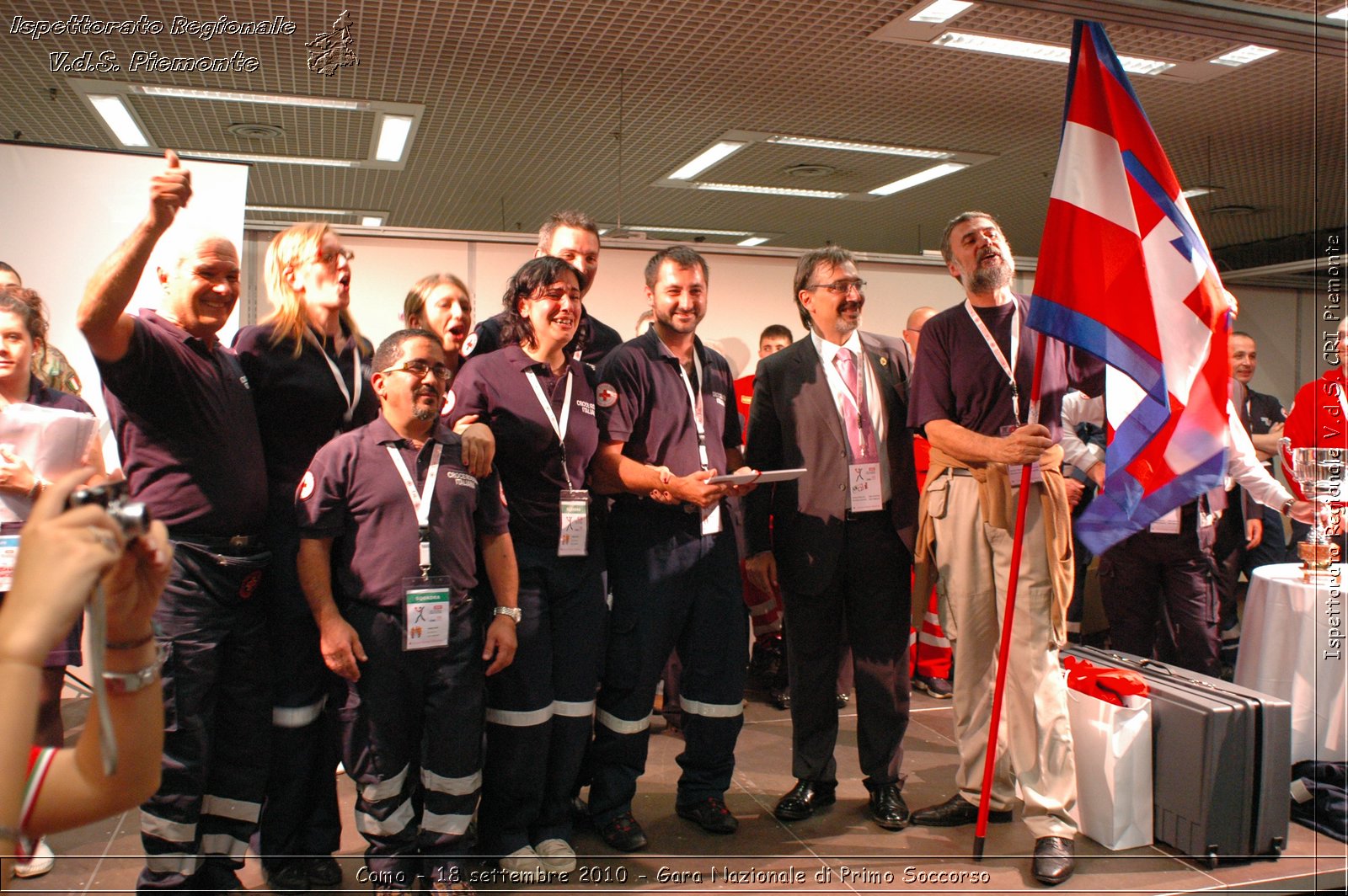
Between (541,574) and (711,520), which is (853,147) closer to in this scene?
(711,520)

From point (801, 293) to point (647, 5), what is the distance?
2.73 meters

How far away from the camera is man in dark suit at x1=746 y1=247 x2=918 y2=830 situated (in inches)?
126

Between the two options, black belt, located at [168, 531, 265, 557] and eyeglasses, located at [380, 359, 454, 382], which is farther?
eyeglasses, located at [380, 359, 454, 382]

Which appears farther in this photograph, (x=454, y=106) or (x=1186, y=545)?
(x=454, y=106)

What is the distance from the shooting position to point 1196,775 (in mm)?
2953

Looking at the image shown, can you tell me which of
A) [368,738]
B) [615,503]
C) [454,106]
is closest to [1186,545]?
[615,503]

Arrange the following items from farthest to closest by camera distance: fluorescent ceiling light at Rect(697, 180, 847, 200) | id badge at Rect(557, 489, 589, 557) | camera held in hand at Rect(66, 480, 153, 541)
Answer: fluorescent ceiling light at Rect(697, 180, 847, 200)
id badge at Rect(557, 489, 589, 557)
camera held in hand at Rect(66, 480, 153, 541)

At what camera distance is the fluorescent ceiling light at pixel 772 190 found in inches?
369

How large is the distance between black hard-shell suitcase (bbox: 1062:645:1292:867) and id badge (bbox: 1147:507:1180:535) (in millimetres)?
999

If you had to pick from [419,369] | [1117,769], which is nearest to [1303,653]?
[1117,769]

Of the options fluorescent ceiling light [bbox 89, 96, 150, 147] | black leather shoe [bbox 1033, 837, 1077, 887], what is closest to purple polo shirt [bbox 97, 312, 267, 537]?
black leather shoe [bbox 1033, 837, 1077, 887]

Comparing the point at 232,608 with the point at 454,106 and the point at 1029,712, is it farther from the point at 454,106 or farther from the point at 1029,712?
the point at 454,106

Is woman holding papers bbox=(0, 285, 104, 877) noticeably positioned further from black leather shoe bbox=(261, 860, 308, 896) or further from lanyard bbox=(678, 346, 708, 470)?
lanyard bbox=(678, 346, 708, 470)

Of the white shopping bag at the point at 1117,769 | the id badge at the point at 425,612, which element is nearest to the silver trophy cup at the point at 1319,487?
the white shopping bag at the point at 1117,769
